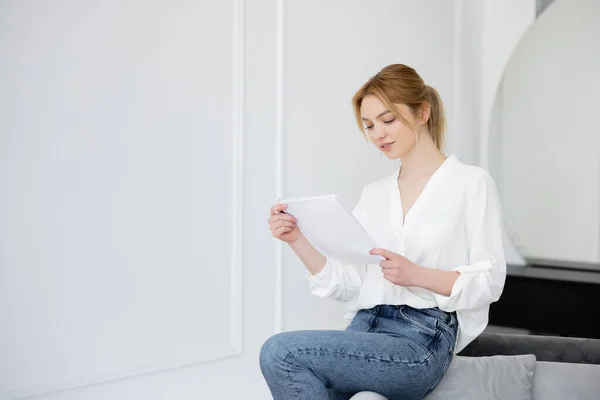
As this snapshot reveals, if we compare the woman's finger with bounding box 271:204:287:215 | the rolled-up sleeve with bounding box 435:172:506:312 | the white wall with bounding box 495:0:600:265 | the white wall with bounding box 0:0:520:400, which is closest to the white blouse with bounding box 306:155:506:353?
the rolled-up sleeve with bounding box 435:172:506:312

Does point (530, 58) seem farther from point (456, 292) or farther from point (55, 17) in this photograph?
point (55, 17)

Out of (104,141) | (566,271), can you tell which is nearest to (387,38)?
(566,271)

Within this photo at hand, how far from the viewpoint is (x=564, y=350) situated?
1908 millimetres

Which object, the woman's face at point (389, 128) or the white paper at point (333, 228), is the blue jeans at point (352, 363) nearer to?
the white paper at point (333, 228)

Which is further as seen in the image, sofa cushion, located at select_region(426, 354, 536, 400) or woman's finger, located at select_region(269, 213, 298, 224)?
woman's finger, located at select_region(269, 213, 298, 224)

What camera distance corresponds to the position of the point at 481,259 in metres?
1.71

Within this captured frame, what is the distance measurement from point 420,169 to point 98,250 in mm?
911

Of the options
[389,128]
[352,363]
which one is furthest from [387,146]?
[352,363]

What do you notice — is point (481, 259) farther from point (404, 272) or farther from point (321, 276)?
point (321, 276)

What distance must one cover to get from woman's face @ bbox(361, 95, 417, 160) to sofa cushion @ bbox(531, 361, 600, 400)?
0.63m

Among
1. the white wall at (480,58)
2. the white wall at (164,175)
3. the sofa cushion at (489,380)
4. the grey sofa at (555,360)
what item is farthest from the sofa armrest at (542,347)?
the white wall at (480,58)

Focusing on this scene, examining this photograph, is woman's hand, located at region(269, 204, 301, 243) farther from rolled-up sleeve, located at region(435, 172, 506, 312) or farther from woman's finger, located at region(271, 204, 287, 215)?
rolled-up sleeve, located at region(435, 172, 506, 312)

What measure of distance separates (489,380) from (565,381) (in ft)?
0.56

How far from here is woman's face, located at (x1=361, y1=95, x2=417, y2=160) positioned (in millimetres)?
1883
